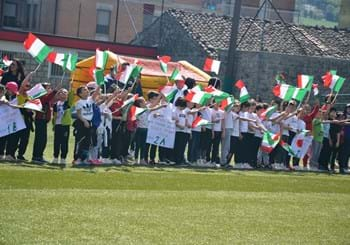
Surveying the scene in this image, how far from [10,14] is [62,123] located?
3172 cm

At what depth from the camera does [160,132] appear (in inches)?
827

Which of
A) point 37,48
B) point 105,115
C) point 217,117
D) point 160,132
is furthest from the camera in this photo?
point 217,117

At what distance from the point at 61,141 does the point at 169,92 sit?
3.63m

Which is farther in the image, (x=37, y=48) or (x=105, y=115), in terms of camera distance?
(x=105, y=115)

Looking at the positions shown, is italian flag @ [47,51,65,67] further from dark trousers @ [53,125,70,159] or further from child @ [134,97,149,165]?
child @ [134,97,149,165]

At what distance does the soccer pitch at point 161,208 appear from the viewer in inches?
458

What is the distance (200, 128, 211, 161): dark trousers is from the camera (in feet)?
72.3

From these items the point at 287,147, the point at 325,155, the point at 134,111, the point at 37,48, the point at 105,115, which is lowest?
the point at 325,155

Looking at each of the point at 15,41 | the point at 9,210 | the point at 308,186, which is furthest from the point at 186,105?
the point at 15,41

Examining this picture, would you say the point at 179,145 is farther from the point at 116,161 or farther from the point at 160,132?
the point at 116,161

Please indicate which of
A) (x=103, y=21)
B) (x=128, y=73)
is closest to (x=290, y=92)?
(x=128, y=73)

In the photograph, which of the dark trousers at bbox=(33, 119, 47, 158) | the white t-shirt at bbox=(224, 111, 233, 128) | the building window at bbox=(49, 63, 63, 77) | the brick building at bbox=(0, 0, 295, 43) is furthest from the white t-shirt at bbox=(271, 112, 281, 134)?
the brick building at bbox=(0, 0, 295, 43)

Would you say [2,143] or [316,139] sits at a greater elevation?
[316,139]

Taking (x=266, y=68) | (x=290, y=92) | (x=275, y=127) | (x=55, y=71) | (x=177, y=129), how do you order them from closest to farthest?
1. (x=177, y=129)
2. (x=290, y=92)
3. (x=275, y=127)
4. (x=266, y=68)
5. (x=55, y=71)
